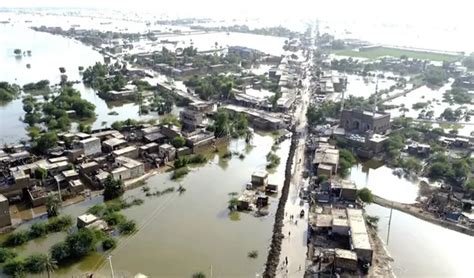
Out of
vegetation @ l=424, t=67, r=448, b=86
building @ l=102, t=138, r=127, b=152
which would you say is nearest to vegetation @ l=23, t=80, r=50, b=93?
building @ l=102, t=138, r=127, b=152

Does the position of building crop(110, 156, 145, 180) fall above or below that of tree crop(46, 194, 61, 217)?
above

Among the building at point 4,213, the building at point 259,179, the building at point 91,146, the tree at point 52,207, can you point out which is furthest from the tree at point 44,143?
the building at point 259,179

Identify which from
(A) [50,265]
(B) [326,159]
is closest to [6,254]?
(A) [50,265]

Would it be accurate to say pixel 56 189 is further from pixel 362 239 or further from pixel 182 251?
pixel 362 239

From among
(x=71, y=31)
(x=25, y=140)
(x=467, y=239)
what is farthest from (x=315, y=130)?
(x=71, y=31)

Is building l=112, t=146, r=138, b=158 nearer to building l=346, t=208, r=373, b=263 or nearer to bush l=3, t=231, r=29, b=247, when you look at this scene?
bush l=3, t=231, r=29, b=247

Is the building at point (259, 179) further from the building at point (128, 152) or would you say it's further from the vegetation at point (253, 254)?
the building at point (128, 152)
